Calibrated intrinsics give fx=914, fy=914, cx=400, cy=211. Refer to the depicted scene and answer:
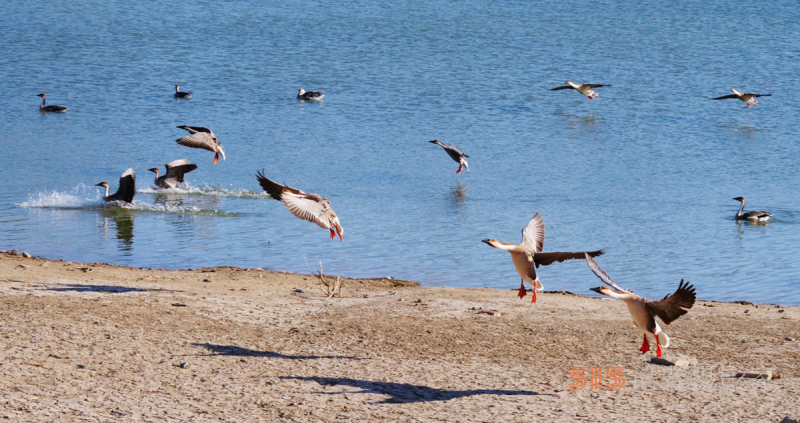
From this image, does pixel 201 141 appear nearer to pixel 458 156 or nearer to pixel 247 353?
pixel 458 156

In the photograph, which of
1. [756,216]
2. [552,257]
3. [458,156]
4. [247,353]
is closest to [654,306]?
[552,257]

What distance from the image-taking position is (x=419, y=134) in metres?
24.5

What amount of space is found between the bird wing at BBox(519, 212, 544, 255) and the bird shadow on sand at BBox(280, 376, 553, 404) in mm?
1716

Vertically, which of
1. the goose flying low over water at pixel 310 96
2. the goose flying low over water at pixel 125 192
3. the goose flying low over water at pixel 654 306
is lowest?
the goose flying low over water at pixel 654 306

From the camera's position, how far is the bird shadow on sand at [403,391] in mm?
6828

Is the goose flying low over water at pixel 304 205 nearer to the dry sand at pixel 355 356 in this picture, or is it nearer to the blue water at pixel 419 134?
the dry sand at pixel 355 356

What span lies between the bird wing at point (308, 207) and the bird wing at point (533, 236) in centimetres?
252

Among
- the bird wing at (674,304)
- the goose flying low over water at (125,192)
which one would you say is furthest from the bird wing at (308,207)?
the goose flying low over water at (125,192)

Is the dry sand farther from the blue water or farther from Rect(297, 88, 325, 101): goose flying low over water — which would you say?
Rect(297, 88, 325, 101): goose flying low over water

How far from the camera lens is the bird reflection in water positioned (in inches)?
543

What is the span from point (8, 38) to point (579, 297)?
108 ft

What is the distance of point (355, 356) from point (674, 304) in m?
2.67

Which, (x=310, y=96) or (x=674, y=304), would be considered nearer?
(x=674, y=304)

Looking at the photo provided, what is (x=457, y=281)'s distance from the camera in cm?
1198
